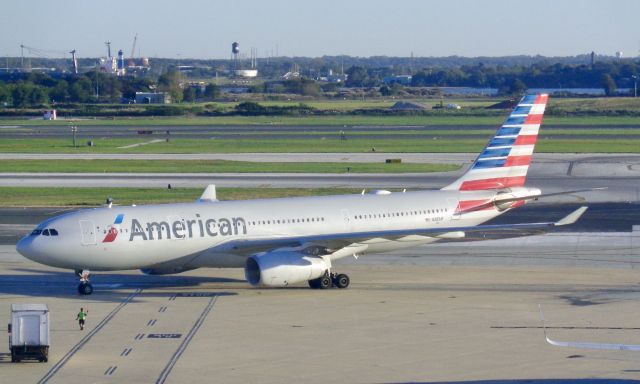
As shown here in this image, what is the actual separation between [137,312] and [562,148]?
7612cm

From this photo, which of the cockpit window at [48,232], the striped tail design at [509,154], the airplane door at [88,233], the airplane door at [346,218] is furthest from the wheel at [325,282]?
the cockpit window at [48,232]

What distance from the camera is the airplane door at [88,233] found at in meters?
38.8

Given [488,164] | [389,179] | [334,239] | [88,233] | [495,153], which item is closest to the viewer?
[88,233]

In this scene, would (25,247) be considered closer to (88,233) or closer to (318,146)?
(88,233)

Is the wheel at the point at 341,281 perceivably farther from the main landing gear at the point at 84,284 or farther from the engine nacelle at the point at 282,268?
Answer: the main landing gear at the point at 84,284

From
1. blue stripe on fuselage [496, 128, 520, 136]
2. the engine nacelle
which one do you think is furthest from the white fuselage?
blue stripe on fuselage [496, 128, 520, 136]

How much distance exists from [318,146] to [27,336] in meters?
83.3

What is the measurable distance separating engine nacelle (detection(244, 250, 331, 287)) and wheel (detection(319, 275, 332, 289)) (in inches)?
28.1

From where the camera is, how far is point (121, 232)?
39125mm

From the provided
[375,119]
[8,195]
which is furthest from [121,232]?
[375,119]

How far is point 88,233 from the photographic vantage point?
38.9 metres

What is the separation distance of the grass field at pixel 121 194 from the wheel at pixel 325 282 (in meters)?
26.4

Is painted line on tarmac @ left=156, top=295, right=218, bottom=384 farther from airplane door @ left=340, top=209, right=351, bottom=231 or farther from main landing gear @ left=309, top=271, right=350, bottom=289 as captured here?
airplane door @ left=340, top=209, right=351, bottom=231

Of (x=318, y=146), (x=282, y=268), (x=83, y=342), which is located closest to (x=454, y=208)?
(x=282, y=268)
